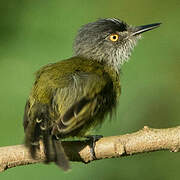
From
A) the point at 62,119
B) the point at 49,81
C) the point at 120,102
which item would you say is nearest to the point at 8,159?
the point at 62,119

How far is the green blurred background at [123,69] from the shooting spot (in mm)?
4746

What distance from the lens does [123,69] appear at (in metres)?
5.55

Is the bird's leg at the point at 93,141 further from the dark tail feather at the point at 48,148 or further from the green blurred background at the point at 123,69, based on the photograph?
the green blurred background at the point at 123,69

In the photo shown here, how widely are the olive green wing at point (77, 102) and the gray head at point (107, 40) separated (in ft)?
2.49

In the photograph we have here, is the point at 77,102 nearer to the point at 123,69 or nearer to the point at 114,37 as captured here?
the point at 123,69

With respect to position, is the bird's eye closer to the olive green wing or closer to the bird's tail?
the olive green wing

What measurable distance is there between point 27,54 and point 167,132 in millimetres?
1749

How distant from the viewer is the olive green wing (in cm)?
426

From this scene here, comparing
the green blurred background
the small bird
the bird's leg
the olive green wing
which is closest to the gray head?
the small bird

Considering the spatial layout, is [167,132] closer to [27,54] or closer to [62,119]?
[62,119]

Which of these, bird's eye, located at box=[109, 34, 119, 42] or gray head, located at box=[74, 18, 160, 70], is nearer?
gray head, located at box=[74, 18, 160, 70]

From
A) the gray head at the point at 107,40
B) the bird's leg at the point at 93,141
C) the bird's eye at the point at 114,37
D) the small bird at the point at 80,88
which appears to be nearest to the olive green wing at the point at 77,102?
the small bird at the point at 80,88

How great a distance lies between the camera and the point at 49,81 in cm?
471

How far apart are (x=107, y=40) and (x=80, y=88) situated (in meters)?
1.22
